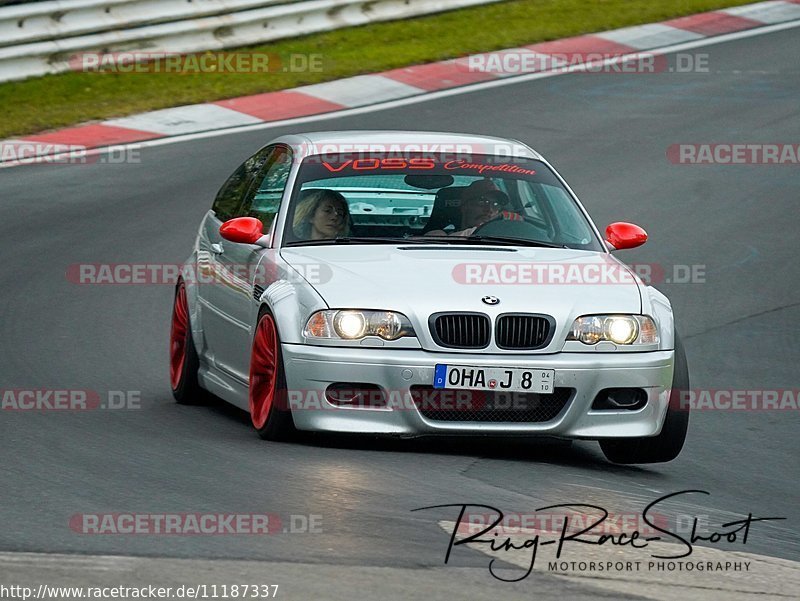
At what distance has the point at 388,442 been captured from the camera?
7.93 metres

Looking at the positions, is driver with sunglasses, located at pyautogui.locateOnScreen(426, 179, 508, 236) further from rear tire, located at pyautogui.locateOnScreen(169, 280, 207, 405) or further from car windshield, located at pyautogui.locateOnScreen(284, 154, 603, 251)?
rear tire, located at pyautogui.locateOnScreen(169, 280, 207, 405)

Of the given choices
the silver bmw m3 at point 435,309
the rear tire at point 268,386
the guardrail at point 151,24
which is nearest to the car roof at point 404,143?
the silver bmw m3 at point 435,309

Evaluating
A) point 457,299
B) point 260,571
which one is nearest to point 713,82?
point 457,299

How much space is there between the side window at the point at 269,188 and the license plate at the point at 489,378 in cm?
167

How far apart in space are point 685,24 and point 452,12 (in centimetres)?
339

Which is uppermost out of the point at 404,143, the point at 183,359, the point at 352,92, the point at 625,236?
the point at 404,143

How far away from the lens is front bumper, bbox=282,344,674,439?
7316 mm

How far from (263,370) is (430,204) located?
157cm

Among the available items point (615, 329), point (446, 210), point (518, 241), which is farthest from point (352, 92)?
point (615, 329)

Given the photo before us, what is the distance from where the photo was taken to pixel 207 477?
6789mm

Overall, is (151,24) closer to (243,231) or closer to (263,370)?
(243,231)

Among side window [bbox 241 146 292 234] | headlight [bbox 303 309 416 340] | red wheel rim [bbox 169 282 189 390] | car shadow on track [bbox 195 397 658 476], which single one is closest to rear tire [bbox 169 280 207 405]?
red wheel rim [bbox 169 282 189 390]

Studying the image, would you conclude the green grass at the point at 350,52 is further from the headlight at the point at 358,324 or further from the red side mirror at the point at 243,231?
the headlight at the point at 358,324

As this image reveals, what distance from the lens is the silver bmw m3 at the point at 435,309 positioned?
7.37 metres
